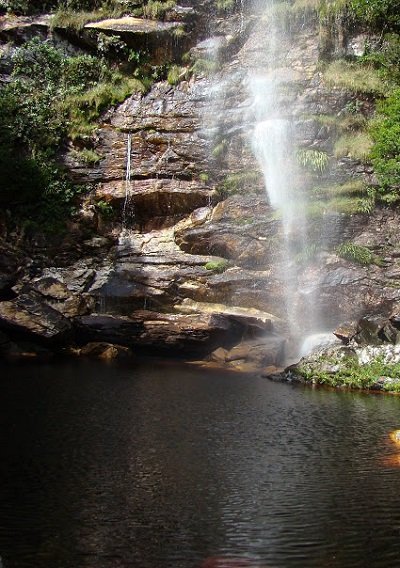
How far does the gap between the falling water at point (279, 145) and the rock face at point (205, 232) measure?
0.59 feet

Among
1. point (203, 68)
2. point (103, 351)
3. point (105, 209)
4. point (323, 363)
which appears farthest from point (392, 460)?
point (203, 68)

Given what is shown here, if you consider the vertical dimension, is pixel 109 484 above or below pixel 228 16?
below

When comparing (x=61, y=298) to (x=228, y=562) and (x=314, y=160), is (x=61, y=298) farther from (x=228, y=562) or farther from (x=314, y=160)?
(x=228, y=562)

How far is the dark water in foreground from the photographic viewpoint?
5.74 m

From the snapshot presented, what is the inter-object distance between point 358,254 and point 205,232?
6.03 metres

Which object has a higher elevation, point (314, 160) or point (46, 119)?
point (46, 119)

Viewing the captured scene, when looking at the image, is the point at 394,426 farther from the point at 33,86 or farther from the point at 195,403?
the point at 33,86

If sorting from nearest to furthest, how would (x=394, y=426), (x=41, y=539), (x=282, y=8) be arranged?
(x=41, y=539)
(x=394, y=426)
(x=282, y=8)

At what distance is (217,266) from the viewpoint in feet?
70.4

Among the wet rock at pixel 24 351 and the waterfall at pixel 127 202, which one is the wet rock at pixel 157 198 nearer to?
the waterfall at pixel 127 202

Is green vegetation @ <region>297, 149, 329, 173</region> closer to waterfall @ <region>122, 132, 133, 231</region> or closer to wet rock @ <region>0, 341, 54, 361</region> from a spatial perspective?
waterfall @ <region>122, 132, 133, 231</region>

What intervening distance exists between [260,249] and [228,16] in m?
13.7

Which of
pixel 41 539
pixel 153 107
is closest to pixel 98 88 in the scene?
pixel 153 107

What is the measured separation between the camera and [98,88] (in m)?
26.4
